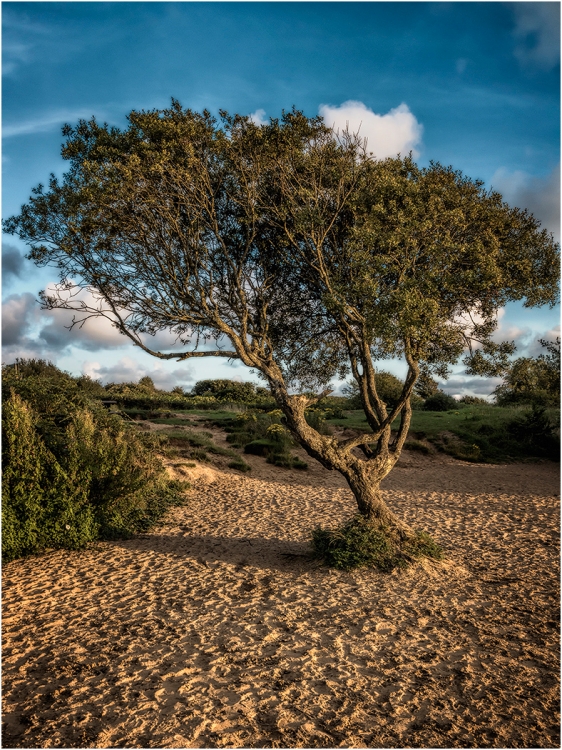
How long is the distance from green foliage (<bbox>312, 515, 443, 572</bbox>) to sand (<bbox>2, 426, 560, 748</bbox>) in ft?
0.81

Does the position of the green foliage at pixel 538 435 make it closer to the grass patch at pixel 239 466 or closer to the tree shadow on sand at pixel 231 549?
the grass patch at pixel 239 466

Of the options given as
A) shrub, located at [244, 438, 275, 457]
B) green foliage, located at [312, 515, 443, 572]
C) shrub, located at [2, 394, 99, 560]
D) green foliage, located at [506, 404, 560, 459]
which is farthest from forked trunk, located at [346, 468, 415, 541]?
green foliage, located at [506, 404, 560, 459]

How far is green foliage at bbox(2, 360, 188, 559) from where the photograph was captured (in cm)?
913

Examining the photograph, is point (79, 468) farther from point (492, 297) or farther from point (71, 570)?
point (492, 297)

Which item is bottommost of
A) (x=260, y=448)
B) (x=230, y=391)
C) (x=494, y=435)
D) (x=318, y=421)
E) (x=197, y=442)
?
(x=260, y=448)

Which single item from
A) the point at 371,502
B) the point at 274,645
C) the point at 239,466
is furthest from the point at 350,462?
the point at 239,466

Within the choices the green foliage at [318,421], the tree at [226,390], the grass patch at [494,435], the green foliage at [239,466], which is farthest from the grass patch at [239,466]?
the tree at [226,390]

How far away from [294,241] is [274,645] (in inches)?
258

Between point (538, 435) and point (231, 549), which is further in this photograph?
point (538, 435)

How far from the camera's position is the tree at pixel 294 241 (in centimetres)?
849

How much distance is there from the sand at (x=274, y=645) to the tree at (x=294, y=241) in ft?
6.72

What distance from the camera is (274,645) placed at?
6398mm

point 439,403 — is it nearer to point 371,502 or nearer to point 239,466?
point 239,466

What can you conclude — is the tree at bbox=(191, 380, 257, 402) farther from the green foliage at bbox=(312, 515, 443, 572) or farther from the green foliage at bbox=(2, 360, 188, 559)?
the green foliage at bbox=(312, 515, 443, 572)
